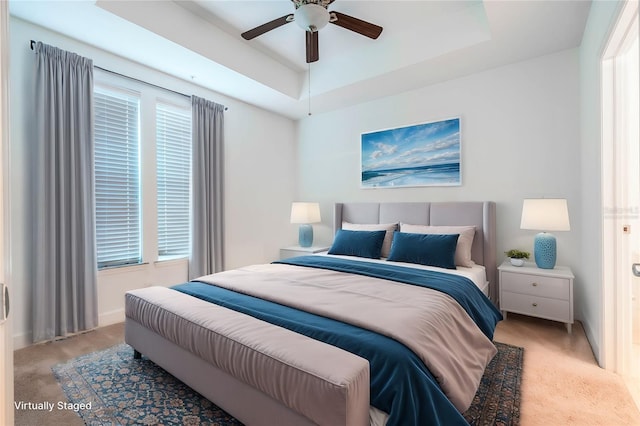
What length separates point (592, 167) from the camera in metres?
2.42

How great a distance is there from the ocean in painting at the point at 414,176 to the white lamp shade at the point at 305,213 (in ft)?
2.61

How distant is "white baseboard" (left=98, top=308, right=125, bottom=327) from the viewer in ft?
9.70

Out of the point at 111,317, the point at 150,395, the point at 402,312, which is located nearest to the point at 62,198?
the point at 111,317

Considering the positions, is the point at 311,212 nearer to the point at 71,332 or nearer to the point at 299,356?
the point at 71,332

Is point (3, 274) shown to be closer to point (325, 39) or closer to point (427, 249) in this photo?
point (427, 249)

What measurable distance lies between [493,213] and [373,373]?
2600 mm

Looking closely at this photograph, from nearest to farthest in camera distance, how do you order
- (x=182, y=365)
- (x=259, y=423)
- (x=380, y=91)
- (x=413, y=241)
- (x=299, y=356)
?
(x=299, y=356), (x=259, y=423), (x=182, y=365), (x=413, y=241), (x=380, y=91)

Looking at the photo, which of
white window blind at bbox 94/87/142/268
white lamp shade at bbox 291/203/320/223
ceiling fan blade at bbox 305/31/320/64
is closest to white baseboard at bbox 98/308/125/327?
white window blind at bbox 94/87/142/268

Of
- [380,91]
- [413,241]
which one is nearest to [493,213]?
[413,241]

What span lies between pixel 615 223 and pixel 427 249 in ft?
4.34

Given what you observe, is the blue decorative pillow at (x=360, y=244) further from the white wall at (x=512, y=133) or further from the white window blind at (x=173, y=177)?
the white window blind at (x=173, y=177)

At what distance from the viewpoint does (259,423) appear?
1401 millimetres

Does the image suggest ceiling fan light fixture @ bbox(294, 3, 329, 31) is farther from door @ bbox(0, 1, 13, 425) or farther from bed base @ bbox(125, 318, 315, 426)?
bed base @ bbox(125, 318, 315, 426)

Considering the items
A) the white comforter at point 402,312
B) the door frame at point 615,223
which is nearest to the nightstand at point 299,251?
the white comforter at point 402,312
